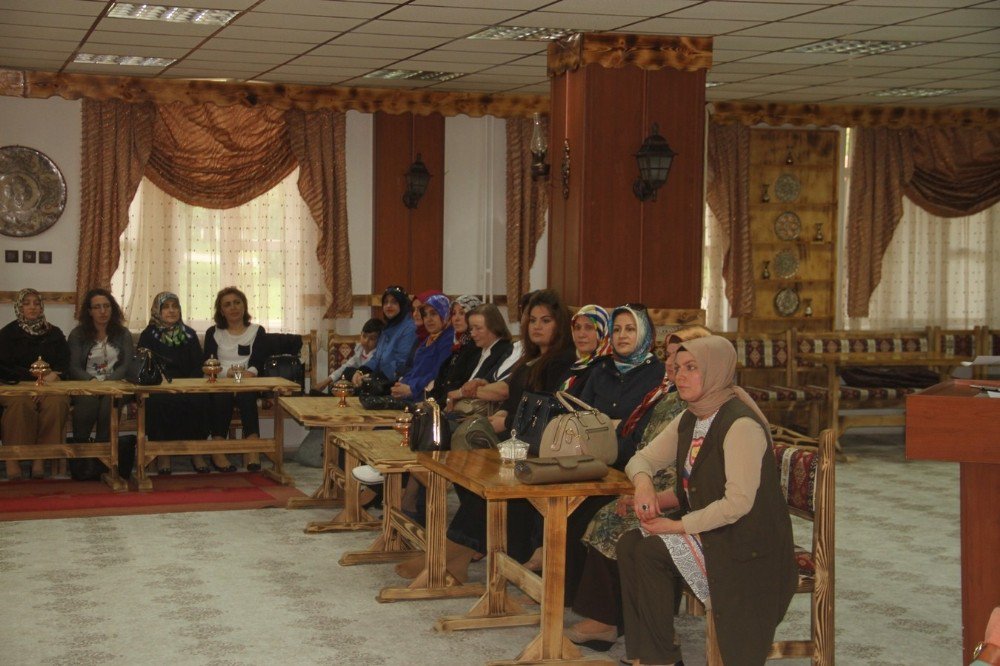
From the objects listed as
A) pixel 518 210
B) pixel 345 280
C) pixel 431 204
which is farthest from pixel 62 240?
pixel 518 210

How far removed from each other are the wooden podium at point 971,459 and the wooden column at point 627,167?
3.92 m

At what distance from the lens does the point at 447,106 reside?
33.2 feet

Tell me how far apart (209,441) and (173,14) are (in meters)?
2.68

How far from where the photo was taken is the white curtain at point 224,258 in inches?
378

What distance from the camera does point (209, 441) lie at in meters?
8.04

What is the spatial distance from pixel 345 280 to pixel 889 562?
5297 mm

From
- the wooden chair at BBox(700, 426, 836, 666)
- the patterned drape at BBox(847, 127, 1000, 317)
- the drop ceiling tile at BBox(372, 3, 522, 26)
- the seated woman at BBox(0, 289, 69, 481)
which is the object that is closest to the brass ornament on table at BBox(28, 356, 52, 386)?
the seated woman at BBox(0, 289, 69, 481)

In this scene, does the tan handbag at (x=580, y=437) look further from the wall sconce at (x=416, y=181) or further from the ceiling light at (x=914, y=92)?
the ceiling light at (x=914, y=92)

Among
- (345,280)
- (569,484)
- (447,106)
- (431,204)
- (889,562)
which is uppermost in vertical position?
(447,106)

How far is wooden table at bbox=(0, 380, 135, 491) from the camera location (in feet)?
24.5

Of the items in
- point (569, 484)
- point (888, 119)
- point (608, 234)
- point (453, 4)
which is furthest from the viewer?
point (888, 119)

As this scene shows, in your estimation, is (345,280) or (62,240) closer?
(62,240)

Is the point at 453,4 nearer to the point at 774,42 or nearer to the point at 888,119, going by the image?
the point at 774,42

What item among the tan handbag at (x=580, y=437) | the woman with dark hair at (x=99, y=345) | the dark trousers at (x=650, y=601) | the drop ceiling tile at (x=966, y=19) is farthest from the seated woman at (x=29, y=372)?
the drop ceiling tile at (x=966, y=19)
